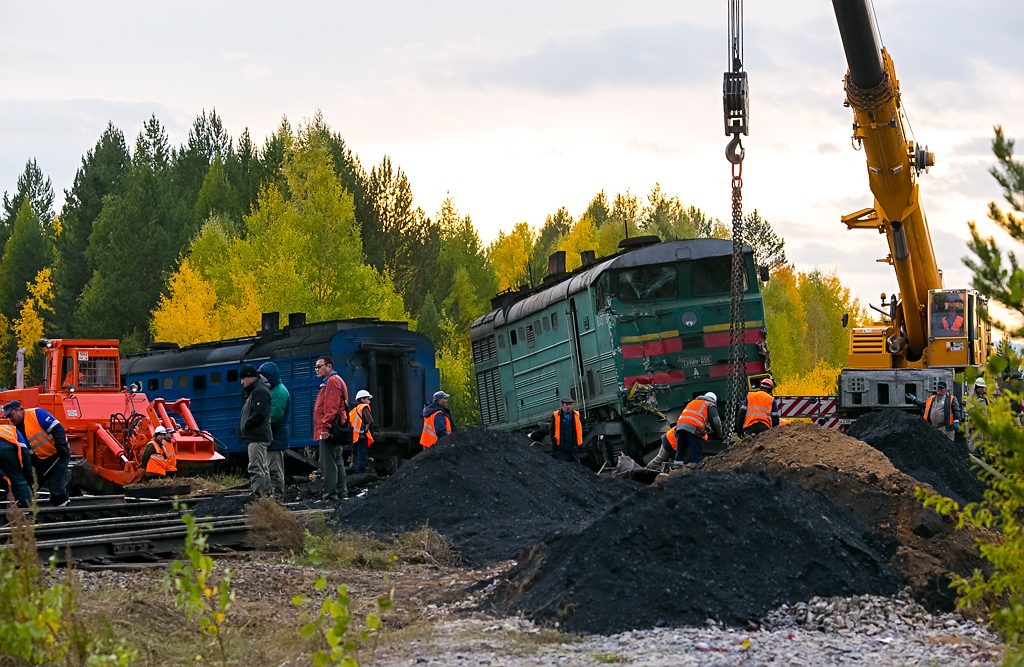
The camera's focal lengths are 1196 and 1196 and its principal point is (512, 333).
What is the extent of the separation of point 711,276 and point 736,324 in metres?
2.00

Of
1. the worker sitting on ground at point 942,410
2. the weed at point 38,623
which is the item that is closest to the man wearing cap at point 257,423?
the weed at point 38,623

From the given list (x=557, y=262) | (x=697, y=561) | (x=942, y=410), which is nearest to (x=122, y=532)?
(x=697, y=561)

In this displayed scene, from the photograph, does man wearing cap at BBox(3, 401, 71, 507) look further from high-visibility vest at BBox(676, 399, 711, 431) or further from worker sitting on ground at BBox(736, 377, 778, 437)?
worker sitting on ground at BBox(736, 377, 778, 437)

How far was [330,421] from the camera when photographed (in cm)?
1441

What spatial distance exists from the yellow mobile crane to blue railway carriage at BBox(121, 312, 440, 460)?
321 inches

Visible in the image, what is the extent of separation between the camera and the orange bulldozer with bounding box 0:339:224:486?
1862 cm

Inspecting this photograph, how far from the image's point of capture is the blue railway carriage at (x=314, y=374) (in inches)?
886

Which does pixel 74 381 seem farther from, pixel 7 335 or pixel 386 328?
pixel 7 335

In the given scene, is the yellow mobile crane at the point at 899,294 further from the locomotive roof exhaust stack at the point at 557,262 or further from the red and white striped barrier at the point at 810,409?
the locomotive roof exhaust stack at the point at 557,262

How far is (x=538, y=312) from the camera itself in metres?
21.9

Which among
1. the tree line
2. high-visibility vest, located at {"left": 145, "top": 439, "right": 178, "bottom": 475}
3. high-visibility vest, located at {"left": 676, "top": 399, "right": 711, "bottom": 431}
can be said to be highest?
the tree line

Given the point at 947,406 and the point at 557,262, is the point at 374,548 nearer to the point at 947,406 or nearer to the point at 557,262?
the point at 947,406

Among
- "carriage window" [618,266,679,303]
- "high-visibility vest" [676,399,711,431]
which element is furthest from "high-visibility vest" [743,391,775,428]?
"carriage window" [618,266,679,303]

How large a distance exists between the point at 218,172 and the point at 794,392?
28825mm
